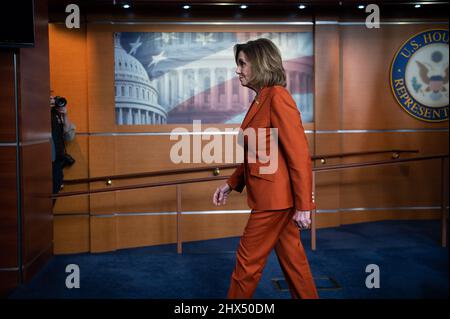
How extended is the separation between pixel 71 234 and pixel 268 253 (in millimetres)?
2976

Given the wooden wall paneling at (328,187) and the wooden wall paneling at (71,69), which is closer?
the wooden wall paneling at (71,69)

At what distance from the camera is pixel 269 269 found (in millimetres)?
4371

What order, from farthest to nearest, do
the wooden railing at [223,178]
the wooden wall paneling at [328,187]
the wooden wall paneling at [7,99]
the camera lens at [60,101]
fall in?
the wooden wall paneling at [328,187], the camera lens at [60,101], the wooden railing at [223,178], the wooden wall paneling at [7,99]

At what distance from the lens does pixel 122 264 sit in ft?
15.3

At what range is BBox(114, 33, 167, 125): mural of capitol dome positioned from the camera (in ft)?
17.1

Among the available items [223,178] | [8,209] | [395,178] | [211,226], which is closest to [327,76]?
[395,178]

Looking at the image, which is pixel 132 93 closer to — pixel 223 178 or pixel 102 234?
pixel 223 178

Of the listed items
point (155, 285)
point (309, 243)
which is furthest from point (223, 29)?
point (155, 285)

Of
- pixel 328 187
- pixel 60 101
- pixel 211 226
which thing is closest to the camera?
pixel 60 101

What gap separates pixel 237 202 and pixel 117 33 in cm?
212

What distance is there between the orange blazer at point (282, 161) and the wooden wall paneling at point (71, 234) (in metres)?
2.87

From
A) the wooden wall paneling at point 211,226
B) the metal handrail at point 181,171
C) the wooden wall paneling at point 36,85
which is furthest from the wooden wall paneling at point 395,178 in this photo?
the wooden wall paneling at point 36,85

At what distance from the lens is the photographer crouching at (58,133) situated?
4.90 meters

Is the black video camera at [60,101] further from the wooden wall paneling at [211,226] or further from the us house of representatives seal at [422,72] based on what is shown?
the us house of representatives seal at [422,72]
